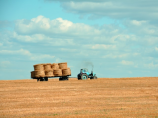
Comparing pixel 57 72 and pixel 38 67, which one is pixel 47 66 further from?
pixel 57 72

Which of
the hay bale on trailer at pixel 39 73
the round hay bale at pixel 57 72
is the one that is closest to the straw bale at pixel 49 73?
the round hay bale at pixel 57 72

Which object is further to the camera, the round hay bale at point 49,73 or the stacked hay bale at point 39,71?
the round hay bale at point 49,73

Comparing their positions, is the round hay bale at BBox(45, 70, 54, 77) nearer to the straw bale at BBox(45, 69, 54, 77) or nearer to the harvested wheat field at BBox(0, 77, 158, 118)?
the straw bale at BBox(45, 69, 54, 77)

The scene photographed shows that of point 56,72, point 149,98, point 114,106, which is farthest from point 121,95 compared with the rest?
point 56,72

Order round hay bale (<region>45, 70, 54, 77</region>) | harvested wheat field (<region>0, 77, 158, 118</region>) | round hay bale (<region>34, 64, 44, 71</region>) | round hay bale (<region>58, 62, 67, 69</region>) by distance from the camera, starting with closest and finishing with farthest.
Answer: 1. harvested wheat field (<region>0, 77, 158, 118</region>)
2. round hay bale (<region>34, 64, 44, 71</region>)
3. round hay bale (<region>45, 70, 54, 77</region>)
4. round hay bale (<region>58, 62, 67, 69</region>)

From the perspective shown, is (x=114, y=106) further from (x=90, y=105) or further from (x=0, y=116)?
(x=0, y=116)

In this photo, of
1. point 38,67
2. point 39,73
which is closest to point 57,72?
point 39,73

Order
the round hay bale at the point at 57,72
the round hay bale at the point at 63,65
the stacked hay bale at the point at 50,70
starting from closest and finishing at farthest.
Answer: the stacked hay bale at the point at 50,70, the round hay bale at the point at 57,72, the round hay bale at the point at 63,65

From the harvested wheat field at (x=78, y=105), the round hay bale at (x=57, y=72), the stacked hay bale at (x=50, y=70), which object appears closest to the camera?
the harvested wheat field at (x=78, y=105)

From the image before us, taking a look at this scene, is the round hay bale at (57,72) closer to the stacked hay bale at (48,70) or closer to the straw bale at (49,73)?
the stacked hay bale at (48,70)

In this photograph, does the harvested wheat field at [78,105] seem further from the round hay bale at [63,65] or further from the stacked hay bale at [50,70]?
the round hay bale at [63,65]

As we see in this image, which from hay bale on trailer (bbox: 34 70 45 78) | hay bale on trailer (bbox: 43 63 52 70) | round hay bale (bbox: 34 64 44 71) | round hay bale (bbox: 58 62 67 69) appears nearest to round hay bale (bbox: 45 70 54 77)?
hay bale on trailer (bbox: 43 63 52 70)

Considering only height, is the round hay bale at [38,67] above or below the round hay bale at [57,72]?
above

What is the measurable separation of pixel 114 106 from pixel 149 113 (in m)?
3.64
